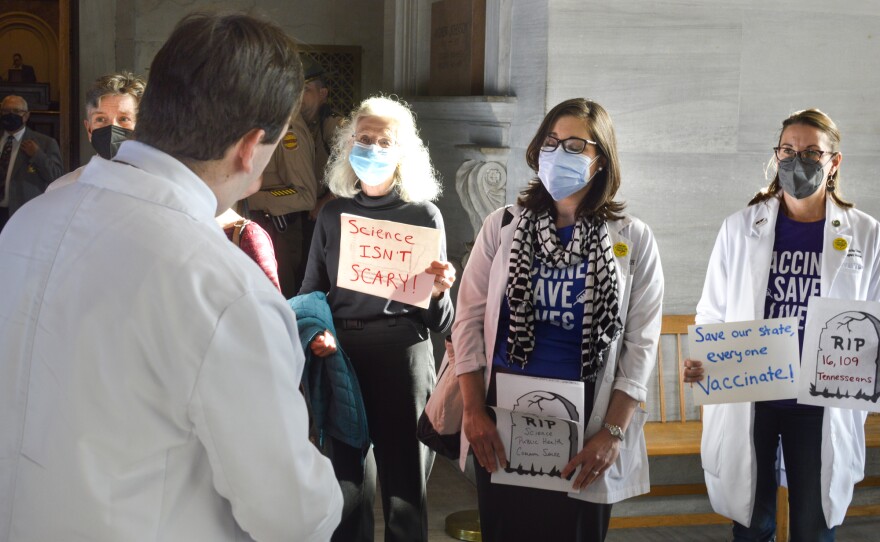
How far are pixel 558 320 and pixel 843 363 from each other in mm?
1164

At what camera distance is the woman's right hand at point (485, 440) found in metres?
3.00

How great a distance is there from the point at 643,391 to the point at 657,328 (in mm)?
210

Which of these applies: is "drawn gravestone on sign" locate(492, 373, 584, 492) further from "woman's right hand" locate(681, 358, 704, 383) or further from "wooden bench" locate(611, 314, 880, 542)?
"wooden bench" locate(611, 314, 880, 542)

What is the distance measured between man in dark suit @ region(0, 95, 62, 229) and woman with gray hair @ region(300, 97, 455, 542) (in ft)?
16.2

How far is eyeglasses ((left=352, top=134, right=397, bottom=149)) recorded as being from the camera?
3732mm

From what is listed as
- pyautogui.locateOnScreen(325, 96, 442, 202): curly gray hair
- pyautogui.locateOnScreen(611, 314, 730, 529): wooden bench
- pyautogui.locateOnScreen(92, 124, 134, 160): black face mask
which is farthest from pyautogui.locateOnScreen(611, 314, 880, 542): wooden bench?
pyautogui.locateOnScreen(92, 124, 134, 160): black face mask

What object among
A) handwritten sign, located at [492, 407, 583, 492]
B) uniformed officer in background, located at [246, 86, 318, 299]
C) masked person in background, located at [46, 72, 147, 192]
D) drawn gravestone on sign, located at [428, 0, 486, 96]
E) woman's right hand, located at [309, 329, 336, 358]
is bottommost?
handwritten sign, located at [492, 407, 583, 492]

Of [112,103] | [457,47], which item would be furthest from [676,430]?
[112,103]

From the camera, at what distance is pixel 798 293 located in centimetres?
357

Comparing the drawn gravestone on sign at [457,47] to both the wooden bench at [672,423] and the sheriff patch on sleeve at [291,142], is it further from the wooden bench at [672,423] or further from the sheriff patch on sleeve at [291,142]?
the wooden bench at [672,423]

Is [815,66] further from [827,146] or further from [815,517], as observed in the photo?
[815,517]

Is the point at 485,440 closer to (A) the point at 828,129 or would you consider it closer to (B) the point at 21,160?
(A) the point at 828,129

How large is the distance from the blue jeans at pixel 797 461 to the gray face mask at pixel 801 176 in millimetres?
772

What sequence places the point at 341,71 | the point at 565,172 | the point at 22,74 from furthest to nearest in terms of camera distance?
the point at 22,74 → the point at 341,71 → the point at 565,172
